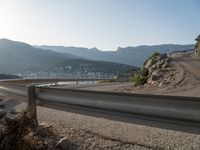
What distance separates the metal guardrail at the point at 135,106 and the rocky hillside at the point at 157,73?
16929 millimetres

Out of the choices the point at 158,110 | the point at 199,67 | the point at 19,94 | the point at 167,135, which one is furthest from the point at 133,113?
the point at 199,67

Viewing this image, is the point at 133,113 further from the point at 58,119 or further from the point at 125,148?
the point at 58,119

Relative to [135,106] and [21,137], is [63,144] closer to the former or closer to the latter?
[21,137]

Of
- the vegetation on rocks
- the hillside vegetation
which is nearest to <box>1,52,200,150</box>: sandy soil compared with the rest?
the vegetation on rocks

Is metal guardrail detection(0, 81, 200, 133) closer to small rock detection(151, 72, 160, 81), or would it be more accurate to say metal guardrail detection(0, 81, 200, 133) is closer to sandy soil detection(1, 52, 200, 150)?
sandy soil detection(1, 52, 200, 150)

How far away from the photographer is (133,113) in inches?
246

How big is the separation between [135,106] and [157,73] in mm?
21473

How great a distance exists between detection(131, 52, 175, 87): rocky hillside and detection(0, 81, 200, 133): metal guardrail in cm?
1693

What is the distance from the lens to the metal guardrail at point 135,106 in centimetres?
540

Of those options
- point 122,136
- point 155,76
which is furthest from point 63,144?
point 155,76

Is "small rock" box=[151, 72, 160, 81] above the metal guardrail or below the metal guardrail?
below

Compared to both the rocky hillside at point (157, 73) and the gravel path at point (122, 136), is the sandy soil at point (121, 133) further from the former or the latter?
the rocky hillside at point (157, 73)

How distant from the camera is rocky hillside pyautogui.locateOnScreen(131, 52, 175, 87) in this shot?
25737mm

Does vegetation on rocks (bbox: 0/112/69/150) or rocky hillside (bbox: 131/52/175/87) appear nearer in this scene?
vegetation on rocks (bbox: 0/112/69/150)
